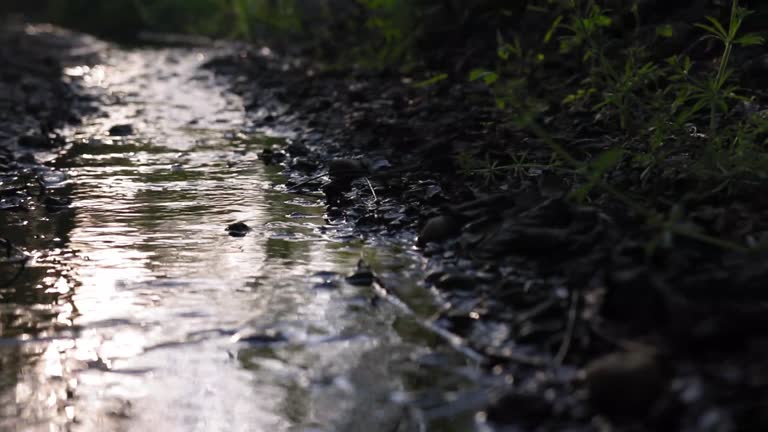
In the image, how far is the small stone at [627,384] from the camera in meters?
1.68

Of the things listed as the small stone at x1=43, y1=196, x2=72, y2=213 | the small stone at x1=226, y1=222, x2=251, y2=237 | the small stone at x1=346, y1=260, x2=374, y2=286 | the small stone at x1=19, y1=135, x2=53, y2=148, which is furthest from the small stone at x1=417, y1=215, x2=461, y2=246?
the small stone at x1=19, y1=135, x2=53, y2=148

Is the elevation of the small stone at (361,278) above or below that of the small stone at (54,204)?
above

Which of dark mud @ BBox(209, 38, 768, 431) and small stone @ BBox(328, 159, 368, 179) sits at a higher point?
dark mud @ BBox(209, 38, 768, 431)

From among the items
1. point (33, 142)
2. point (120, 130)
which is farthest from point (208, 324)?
point (120, 130)

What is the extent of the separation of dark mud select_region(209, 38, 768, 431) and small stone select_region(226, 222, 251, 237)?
385mm

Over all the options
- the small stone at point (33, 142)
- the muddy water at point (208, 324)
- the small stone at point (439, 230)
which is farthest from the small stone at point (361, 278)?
the small stone at point (33, 142)

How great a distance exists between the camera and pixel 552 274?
248 centimetres

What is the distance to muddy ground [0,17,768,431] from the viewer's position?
5.60ft

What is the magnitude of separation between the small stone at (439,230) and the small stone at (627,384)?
125 cm

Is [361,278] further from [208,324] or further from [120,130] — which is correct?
[120,130]

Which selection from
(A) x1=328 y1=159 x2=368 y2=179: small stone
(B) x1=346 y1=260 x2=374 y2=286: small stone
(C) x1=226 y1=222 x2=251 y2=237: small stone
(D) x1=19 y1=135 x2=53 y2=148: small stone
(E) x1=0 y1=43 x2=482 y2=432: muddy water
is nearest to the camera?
(E) x1=0 y1=43 x2=482 y2=432: muddy water

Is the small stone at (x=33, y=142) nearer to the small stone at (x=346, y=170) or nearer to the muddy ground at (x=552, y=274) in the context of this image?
the muddy ground at (x=552, y=274)

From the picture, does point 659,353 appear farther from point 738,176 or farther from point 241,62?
point 241,62

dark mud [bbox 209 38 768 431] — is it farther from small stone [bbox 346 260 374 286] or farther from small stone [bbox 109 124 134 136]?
small stone [bbox 109 124 134 136]
